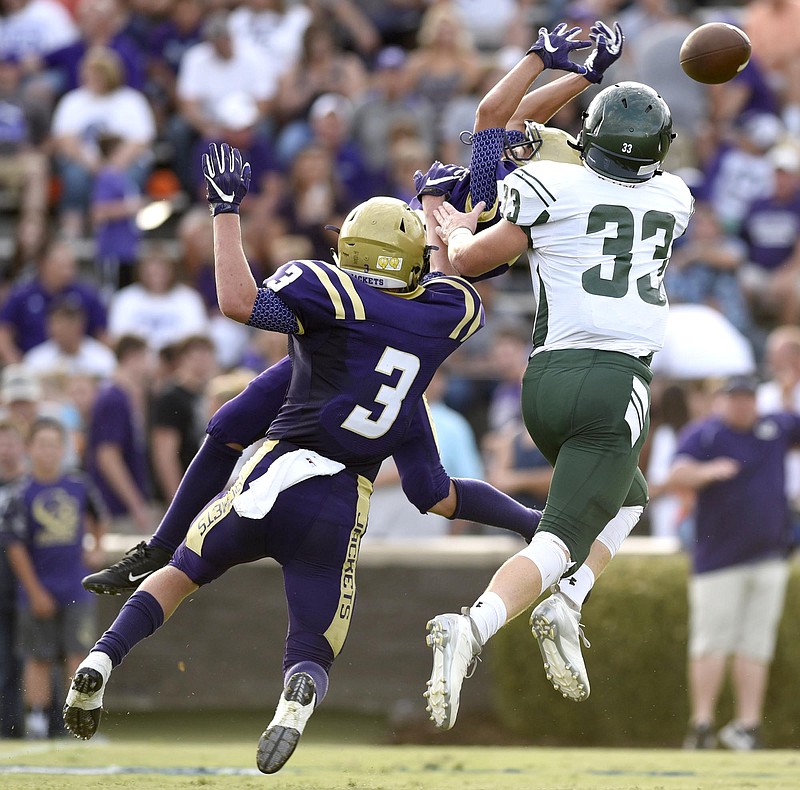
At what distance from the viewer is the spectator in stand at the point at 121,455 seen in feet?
34.4

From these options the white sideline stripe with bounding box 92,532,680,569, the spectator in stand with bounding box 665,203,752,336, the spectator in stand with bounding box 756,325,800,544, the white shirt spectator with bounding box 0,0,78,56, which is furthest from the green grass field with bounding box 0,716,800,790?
Answer: the white shirt spectator with bounding box 0,0,78,56

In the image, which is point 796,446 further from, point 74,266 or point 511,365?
point 74,266

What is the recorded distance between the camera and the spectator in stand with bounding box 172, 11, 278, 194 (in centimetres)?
1362

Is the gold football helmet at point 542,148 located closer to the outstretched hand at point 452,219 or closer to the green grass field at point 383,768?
the outstretched hand at point 452,219

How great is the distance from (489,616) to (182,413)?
16.2ft

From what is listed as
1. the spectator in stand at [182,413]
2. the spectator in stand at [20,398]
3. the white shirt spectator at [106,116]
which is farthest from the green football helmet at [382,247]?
the white shirt spectator at [106,116]

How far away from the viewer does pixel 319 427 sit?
5.92m

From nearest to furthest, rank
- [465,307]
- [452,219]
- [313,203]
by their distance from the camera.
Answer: [465,307], [452,219], [313,203]

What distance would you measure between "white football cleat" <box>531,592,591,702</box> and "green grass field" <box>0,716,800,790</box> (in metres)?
0.93

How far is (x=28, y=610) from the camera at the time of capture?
31.6 feet

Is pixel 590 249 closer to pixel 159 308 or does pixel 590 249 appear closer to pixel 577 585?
pixel 577 585

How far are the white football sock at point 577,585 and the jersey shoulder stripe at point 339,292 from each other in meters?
1.28

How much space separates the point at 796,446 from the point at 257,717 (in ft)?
12.9

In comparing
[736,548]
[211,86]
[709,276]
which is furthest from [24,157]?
[736,548]
